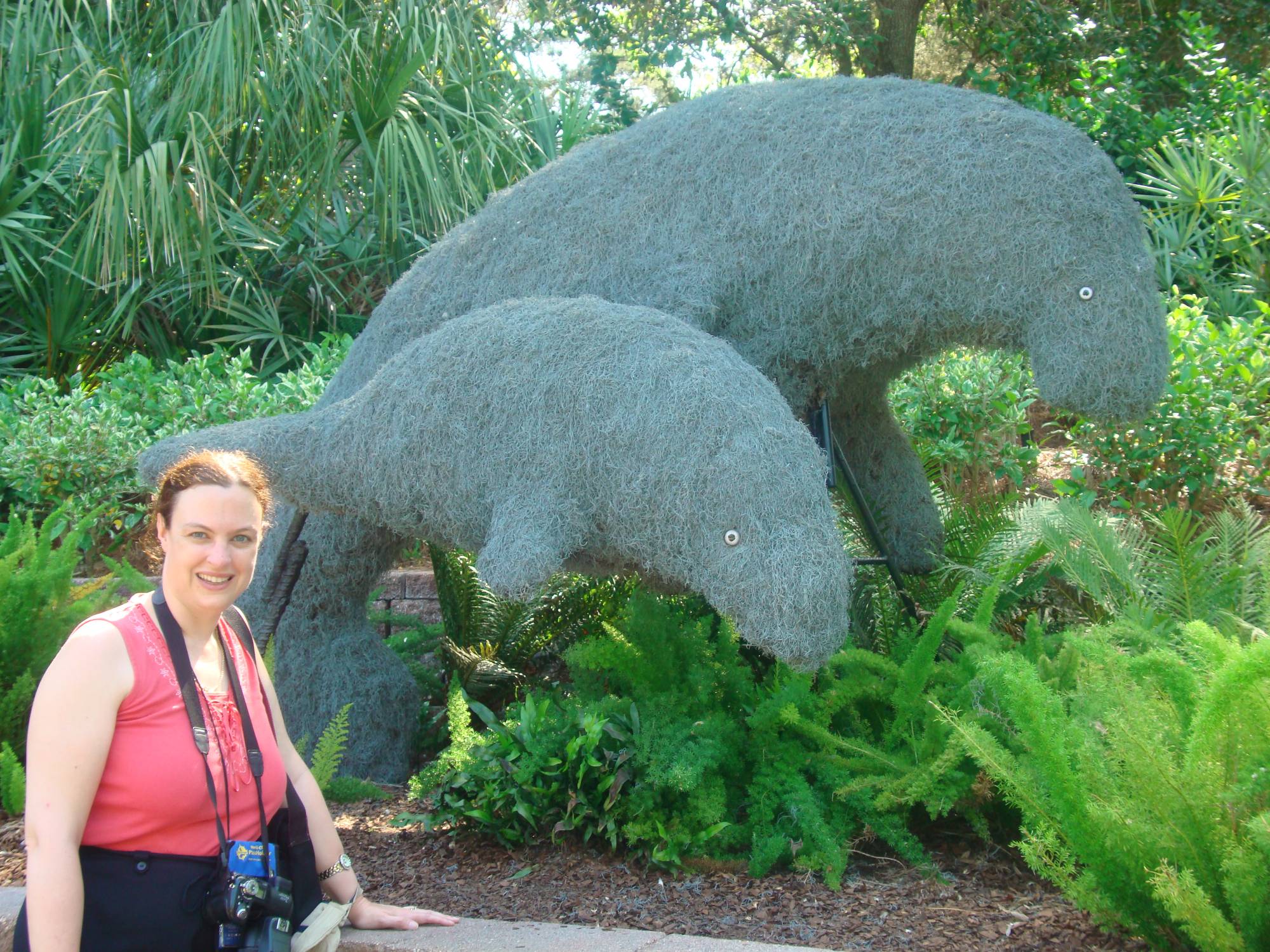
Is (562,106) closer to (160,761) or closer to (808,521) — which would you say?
(808,521)

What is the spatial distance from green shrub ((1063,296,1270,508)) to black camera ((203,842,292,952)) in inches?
163

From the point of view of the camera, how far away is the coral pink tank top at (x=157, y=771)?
1.82 meters

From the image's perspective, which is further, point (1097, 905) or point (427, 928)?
point (427, 928)

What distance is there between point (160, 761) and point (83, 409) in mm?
4568

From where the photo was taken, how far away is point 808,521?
248 cm

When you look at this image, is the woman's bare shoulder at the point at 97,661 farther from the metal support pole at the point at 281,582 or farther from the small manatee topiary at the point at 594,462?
the metal support pole at the point at 281,582

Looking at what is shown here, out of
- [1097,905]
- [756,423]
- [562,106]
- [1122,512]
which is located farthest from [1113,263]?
[562,106]

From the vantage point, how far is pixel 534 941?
245 cm

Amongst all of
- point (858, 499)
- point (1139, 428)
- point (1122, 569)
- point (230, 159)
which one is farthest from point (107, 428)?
point (1139, 428)

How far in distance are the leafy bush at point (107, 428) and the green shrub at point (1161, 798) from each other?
161 inches

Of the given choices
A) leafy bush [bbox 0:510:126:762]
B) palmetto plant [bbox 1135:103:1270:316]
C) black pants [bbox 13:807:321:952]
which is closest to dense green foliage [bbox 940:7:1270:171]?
palmetto plant [bbox 1135:103:1270:316]

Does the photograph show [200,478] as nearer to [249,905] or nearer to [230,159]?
[249,905]

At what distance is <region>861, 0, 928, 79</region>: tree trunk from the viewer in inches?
354

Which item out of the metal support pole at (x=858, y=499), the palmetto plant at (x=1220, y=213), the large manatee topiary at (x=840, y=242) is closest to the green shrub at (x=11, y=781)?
the large manatee topiary at (x=840, y=242)
